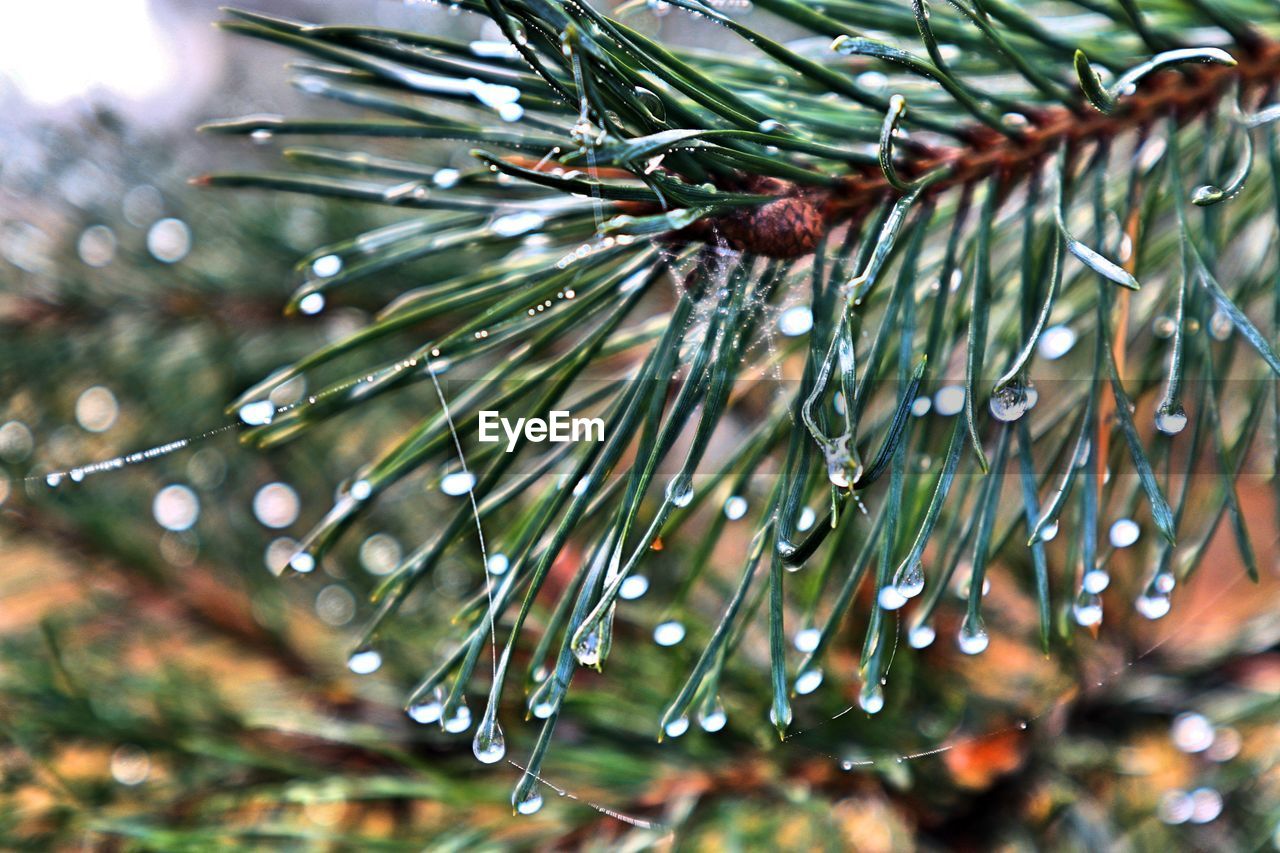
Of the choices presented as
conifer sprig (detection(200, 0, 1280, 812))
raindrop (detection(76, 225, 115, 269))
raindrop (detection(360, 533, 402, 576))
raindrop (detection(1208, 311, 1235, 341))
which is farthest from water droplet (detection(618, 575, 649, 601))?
raindrop (detection(76, 225, 115, 269))

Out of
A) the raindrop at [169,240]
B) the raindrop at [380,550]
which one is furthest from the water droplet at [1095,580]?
the raindrop at [169,240]

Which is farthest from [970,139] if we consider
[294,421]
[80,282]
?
[80,282]

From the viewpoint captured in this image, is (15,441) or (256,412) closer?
(256,412)

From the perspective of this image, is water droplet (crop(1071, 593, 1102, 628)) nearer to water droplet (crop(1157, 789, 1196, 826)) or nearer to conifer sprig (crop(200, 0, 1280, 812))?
conifer sprig (crop(200, 0, 1280, 812))

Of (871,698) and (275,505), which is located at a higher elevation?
(275,505)

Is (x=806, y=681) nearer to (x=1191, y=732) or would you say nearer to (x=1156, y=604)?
(x=1156, y=604)

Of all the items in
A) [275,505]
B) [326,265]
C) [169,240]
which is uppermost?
[169,240]

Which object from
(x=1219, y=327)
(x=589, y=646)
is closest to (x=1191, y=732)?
(x=1219, y=327)

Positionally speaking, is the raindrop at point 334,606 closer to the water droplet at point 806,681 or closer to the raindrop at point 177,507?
the raindrop at point 177,507
